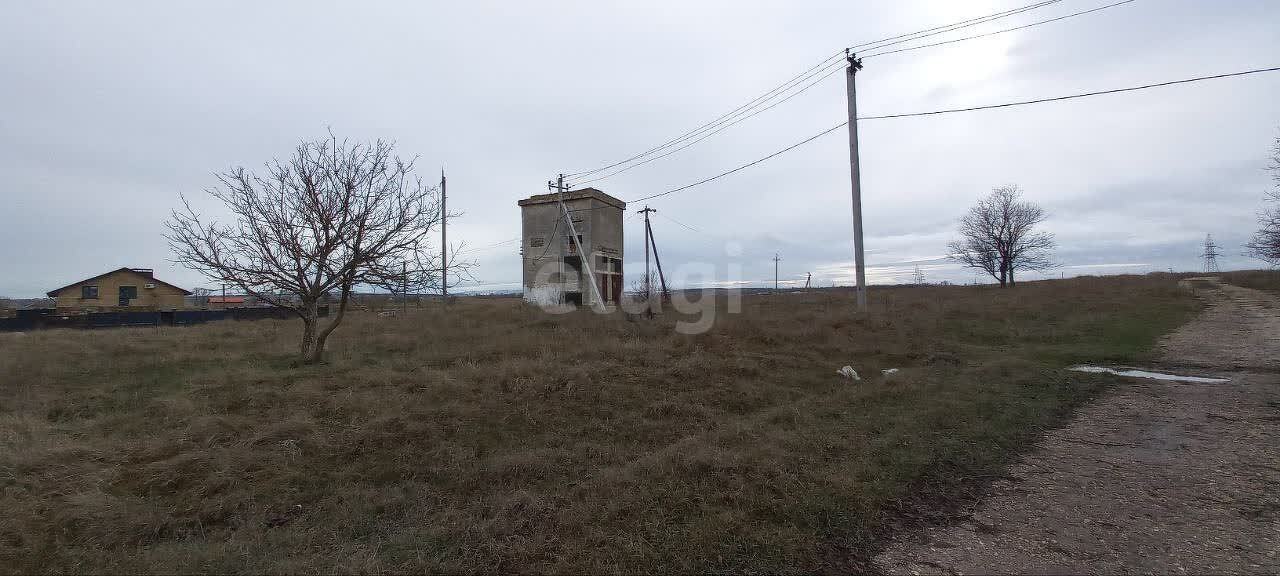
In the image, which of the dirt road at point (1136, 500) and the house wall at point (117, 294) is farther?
the house wall at point (117, 294)

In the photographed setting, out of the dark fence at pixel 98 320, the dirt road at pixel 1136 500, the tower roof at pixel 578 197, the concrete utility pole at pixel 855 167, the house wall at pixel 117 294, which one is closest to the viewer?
the dirt road at pixel 1136 500

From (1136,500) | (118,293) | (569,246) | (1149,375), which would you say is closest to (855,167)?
(1149,375)

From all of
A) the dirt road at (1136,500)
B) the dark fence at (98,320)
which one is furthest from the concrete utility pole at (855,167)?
→ the dark fence at (98,320)

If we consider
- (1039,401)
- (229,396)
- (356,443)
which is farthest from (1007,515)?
(229,396)

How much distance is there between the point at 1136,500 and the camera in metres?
3.68

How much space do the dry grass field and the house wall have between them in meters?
33.4

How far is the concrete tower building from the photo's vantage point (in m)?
27.3

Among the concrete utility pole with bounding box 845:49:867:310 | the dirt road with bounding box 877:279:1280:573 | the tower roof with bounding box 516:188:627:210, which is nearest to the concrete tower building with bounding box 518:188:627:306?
the tower roof with bounding box 516:188:627:210

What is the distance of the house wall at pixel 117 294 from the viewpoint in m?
33.5

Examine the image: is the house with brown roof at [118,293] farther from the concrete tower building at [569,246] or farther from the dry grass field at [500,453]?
the dry grass field at [500,453]

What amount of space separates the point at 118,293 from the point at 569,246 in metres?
35.4

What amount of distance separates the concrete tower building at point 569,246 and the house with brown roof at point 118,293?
26.7 metres

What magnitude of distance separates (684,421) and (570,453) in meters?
1.79

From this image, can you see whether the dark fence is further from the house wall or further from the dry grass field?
the dry grass field
